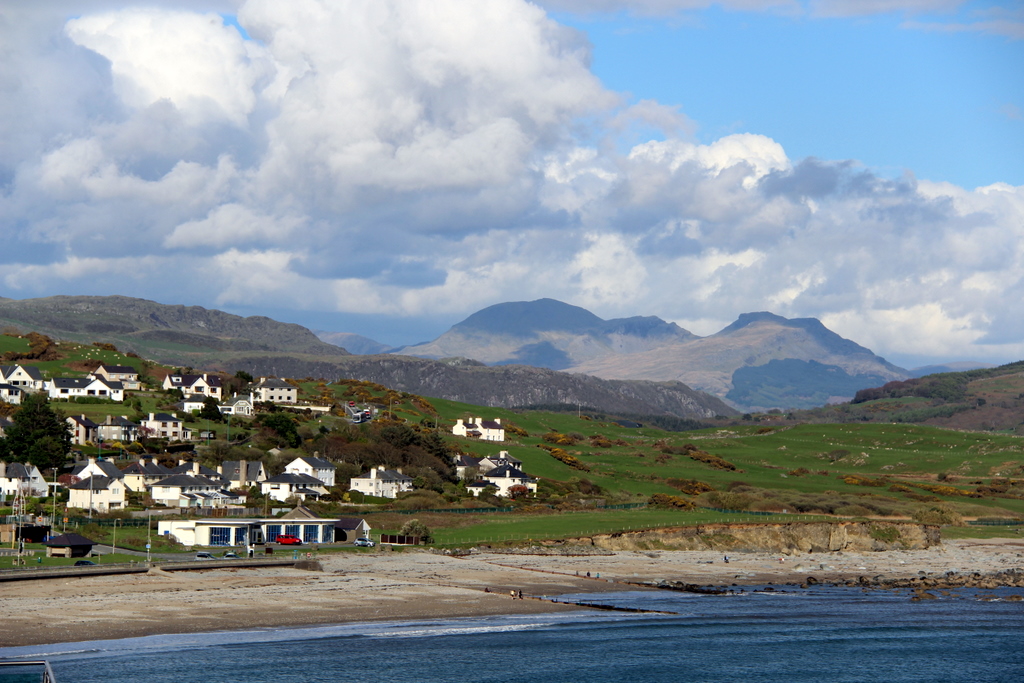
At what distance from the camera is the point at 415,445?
424ft

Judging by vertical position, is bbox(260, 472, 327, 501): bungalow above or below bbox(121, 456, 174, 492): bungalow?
below

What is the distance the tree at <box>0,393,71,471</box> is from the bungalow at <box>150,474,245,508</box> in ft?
36.2

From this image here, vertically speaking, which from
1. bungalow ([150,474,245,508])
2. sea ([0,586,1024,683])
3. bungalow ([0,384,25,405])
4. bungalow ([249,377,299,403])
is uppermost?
bungalow ([249,377,299,403])

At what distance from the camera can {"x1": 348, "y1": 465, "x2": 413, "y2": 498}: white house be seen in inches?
4491

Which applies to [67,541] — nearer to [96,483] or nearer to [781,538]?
[96,483]

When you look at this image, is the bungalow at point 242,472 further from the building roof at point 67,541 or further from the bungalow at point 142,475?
the building roof at point 67,541

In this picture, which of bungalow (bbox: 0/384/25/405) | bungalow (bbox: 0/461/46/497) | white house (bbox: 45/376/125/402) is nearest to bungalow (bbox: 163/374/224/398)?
white house (bbox: 45/376/125/402)

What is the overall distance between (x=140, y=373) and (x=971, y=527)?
403 ft

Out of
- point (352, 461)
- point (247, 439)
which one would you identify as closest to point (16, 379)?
point (247, 439)

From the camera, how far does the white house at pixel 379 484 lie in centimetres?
11406

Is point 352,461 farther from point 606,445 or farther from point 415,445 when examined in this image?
point 606,445

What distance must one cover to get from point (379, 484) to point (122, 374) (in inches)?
2557

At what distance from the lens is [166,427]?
5133 inches

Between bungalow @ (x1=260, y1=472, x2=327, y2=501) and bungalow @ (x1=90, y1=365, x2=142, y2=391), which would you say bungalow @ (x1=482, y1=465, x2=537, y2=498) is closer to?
bungalow @ (x1=260, y1=472, x2=327, y2=501)
